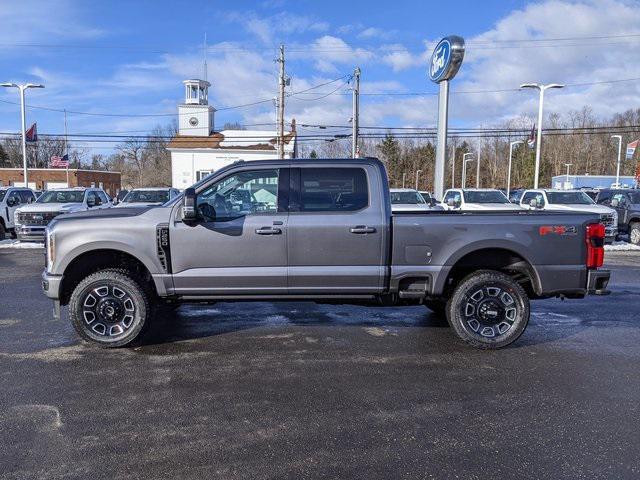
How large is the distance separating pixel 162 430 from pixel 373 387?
1.84 m

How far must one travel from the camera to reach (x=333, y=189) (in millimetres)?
5691

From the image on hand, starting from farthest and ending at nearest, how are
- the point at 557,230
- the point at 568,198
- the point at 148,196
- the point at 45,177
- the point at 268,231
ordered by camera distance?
the point at 45,177 < the point at 148,196 < the point at 568,198 < the point at 557,230 < the point at 268,231

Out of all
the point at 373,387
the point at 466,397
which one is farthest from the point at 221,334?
the point at 466,397

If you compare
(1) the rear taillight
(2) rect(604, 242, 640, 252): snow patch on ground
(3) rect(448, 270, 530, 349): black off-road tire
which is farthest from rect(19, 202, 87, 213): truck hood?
(2) rect(604, 242, 640, 252): snow patch on ground

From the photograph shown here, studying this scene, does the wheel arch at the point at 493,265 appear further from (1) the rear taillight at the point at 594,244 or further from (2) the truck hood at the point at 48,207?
(2) the truck hood at the point at 48,207

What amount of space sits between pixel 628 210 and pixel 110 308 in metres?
17.9

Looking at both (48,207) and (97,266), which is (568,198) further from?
(48,207)

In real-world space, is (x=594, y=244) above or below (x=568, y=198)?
below

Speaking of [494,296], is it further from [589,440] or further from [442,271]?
[589,440]

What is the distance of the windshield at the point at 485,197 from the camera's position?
63.8ft

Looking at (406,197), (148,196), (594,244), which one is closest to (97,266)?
(594,244)

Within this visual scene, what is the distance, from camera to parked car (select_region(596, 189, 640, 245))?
57.3 ft

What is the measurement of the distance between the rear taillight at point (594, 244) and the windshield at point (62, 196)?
16.0 m

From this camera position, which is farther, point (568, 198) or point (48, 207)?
point (568, 198)
